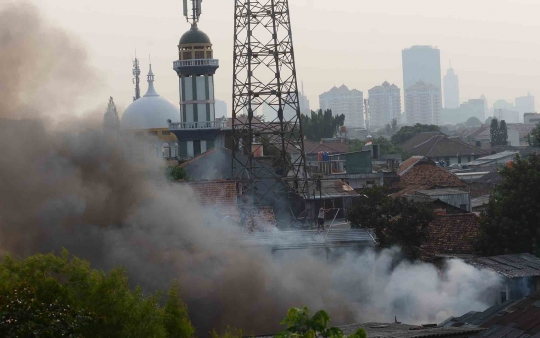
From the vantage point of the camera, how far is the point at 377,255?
29.8m

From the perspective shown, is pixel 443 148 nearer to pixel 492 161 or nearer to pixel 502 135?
pixel 492 161

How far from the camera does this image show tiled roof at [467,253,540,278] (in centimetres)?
2639

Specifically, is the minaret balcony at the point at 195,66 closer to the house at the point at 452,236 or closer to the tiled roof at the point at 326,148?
the tiled roof at the point at 326,148

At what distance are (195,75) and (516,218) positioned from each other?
29.8 metres

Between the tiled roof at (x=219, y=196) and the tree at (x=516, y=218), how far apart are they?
28.9 feet

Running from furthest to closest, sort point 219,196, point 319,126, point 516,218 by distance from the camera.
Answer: point 319,126, point 219,196, point 516,218

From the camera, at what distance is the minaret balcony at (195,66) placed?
189ft

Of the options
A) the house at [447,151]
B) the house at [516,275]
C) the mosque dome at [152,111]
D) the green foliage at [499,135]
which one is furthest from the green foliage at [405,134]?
Answer: the house at [516,275]

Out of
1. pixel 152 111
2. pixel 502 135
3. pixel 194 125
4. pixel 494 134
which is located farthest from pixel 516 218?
pixel 502 135

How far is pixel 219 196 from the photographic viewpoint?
36688 millimetres

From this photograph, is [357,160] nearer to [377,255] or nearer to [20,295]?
[377,255]

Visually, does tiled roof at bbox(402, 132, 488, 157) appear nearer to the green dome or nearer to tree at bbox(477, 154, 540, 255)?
the green dome

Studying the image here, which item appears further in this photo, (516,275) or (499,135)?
(499,135)

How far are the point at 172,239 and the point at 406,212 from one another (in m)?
10.0
